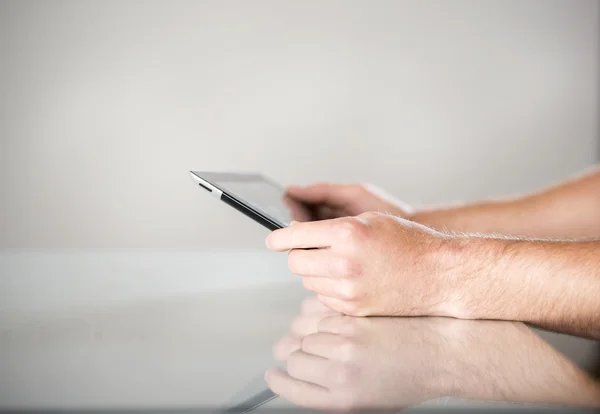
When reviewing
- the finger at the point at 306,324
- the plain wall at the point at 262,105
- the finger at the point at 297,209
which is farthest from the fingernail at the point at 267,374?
the plain wall at the point at 262,105

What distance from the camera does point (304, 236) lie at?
0.75m

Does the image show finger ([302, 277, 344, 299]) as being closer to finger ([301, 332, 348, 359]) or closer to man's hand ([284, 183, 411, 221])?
finger ([301, 332, 348, 359])

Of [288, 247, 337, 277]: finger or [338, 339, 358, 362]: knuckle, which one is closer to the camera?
[338, 339, 358, 362]: knuckle

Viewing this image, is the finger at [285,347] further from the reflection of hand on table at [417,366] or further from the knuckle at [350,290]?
the knuckle at [350,290]

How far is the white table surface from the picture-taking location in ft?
1.26

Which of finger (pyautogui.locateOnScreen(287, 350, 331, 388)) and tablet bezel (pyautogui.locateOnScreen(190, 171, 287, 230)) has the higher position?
tablet bezel (pyautogui.locateOnScreen(190, 171, 287, 230))

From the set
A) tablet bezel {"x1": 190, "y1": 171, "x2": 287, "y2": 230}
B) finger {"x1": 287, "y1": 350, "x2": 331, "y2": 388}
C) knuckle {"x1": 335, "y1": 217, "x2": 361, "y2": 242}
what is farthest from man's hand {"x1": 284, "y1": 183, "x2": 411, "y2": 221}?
finger {"x1": 287, "y1": 350, "x2": 331, "y2": 388}

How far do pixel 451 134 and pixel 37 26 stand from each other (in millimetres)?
2604

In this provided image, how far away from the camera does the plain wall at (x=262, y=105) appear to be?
10.9 ft

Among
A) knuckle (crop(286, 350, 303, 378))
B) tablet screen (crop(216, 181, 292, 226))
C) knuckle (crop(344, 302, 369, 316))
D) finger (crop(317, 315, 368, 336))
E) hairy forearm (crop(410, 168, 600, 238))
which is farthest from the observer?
hairy forearm (crop(410, 168, 600, 238))

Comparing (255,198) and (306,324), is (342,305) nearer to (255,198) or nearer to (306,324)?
(306,324)

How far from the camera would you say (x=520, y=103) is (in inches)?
146

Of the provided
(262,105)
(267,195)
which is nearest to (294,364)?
(267,195)

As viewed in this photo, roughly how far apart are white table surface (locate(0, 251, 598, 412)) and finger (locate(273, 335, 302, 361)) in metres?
0.01
